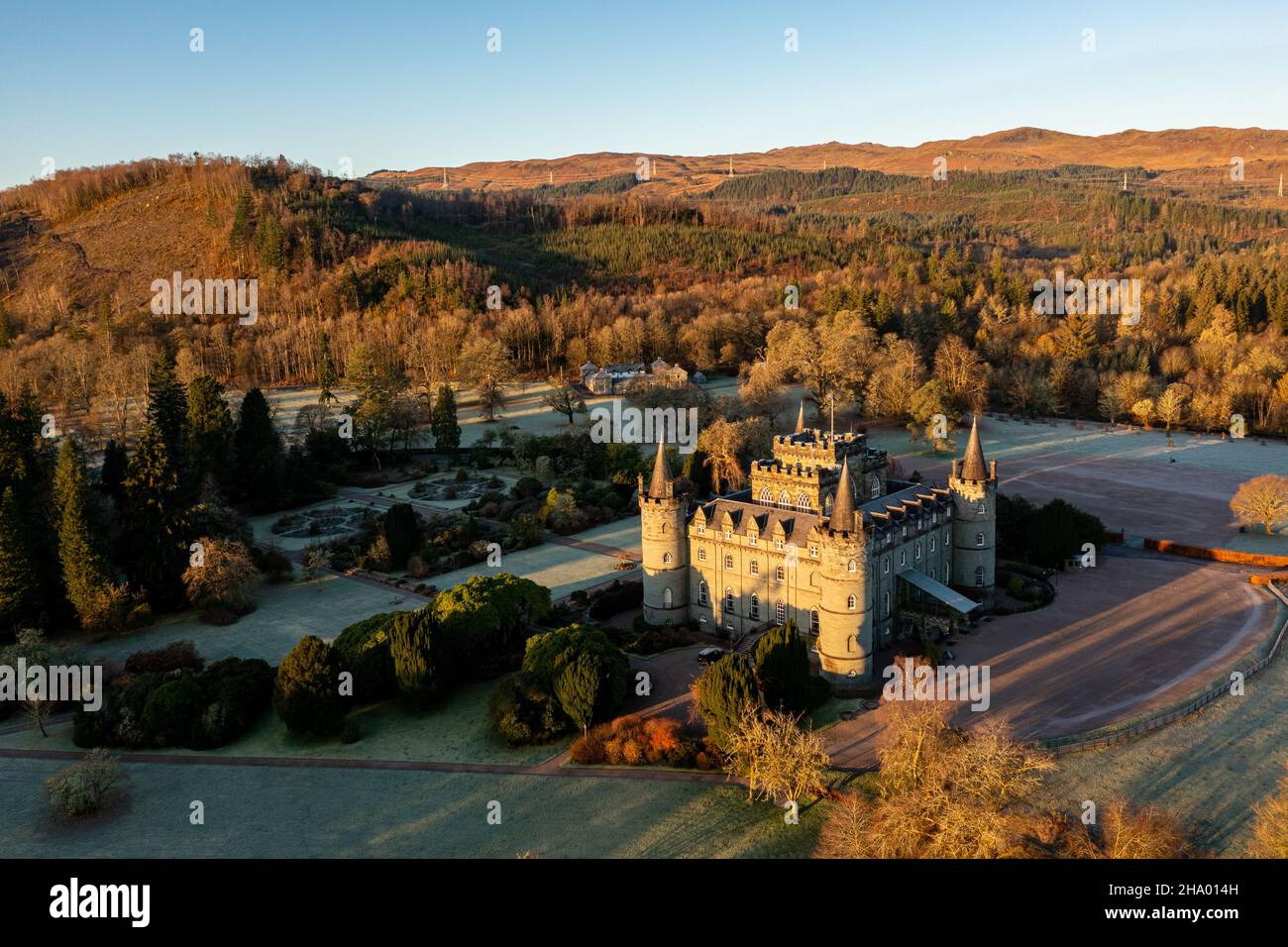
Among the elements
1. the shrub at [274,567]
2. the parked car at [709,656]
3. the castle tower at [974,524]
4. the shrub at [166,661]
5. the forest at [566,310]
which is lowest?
Answer: the parked car at [709,656]

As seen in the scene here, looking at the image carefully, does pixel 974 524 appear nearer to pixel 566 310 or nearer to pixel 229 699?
pixel 229 699

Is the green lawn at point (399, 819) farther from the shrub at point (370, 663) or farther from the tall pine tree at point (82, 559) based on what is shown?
the tall pine tree at point (82, 559)

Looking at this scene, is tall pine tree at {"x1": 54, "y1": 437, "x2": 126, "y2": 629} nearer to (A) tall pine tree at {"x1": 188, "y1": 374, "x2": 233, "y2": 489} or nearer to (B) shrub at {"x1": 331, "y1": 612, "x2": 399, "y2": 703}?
(B) shrub at {"x1": 331, "y1": 612, "x2": 399, "y2": 703}

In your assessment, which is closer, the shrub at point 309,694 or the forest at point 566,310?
the shrub at point 309,694

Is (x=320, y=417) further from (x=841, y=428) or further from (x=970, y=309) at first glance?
(x=970, y=309)

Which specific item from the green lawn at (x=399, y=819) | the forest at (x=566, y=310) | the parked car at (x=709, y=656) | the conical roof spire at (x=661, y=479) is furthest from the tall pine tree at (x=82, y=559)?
the parked car at (x=709, y=656)

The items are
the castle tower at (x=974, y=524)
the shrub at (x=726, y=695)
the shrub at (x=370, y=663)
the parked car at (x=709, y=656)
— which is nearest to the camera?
the shrub at (x=726, y=695)
